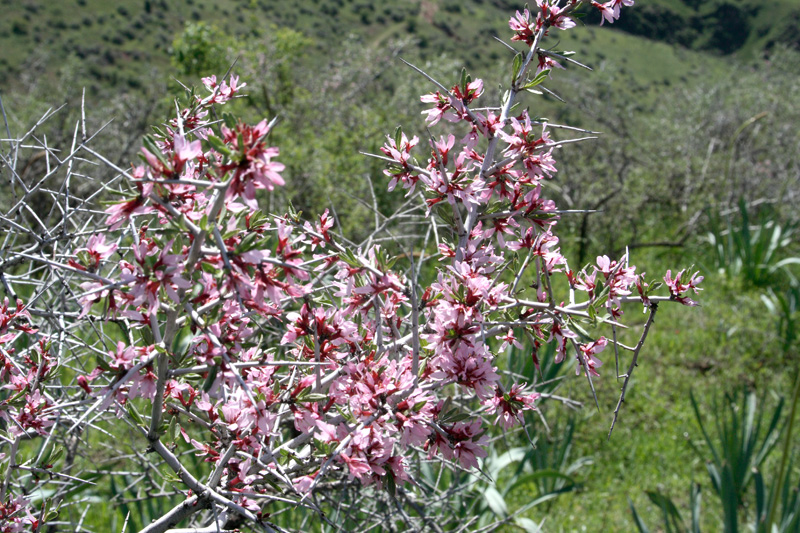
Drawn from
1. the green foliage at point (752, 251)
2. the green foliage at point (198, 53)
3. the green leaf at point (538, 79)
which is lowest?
the green foliage at point (752, 251)

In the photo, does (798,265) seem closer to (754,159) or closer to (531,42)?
(754,159)

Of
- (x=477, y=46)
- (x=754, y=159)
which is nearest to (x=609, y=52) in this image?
(x=477, y=46)

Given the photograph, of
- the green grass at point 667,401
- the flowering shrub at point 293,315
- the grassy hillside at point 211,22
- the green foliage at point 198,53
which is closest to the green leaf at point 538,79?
the flowering shrub at point 293,315

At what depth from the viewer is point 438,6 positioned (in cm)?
5062

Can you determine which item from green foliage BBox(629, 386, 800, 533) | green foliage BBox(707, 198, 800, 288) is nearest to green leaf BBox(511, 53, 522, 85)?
green foliage BBox(629, 386, 800, 533)

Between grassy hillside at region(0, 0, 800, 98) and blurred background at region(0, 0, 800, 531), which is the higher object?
blurred background at region(0, 0, 800, 531)

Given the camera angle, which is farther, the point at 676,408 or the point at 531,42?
the point at 676,408

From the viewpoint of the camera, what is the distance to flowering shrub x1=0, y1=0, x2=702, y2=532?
960 millimetres

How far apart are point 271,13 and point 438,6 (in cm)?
1808

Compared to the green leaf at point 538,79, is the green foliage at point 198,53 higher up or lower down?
lower down

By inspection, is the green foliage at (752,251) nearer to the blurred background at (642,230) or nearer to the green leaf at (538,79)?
the blurred background at (642,230)

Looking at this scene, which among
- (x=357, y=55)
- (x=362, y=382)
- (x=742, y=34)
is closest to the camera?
(x=362, y=382)

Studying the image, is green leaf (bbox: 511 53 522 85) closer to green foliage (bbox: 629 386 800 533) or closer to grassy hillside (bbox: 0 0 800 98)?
green foliage (bbox: 629 386 800 533)

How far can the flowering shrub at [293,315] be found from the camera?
3.15 ft
